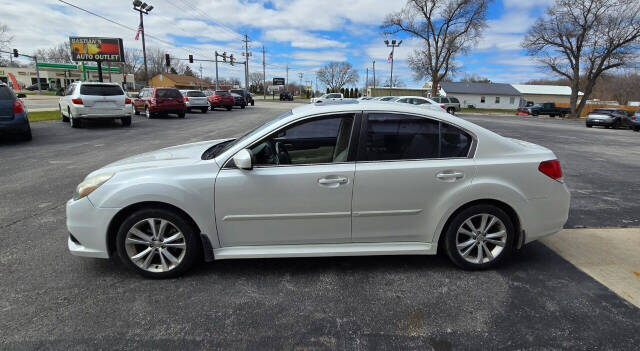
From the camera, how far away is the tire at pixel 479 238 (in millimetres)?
3168

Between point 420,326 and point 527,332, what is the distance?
73 cm

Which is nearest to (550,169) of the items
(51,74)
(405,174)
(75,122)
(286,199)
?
(405,174)

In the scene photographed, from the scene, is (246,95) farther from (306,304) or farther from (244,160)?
(306,304)

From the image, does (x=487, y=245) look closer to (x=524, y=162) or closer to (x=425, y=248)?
(x=425, y=248)

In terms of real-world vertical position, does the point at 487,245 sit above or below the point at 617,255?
above

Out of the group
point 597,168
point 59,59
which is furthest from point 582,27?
point 59,59

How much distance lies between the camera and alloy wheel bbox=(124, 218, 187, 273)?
3.04 metres

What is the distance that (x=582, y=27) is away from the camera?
37.1 meters

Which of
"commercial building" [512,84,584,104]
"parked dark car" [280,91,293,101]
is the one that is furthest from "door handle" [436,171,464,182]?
"commercial building" [512,84,584,104]

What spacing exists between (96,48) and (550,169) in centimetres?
3810

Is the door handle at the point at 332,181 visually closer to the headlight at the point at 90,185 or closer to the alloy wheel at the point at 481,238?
the alloy wheel at the point at 481,238

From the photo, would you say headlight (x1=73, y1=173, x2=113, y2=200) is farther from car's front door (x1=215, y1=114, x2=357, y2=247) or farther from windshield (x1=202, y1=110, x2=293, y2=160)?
car's front door (x1=215, y1=114, x2=357, y2=247)

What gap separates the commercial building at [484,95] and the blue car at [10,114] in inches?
2791

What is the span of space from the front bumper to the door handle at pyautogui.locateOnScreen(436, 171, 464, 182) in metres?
2.73
